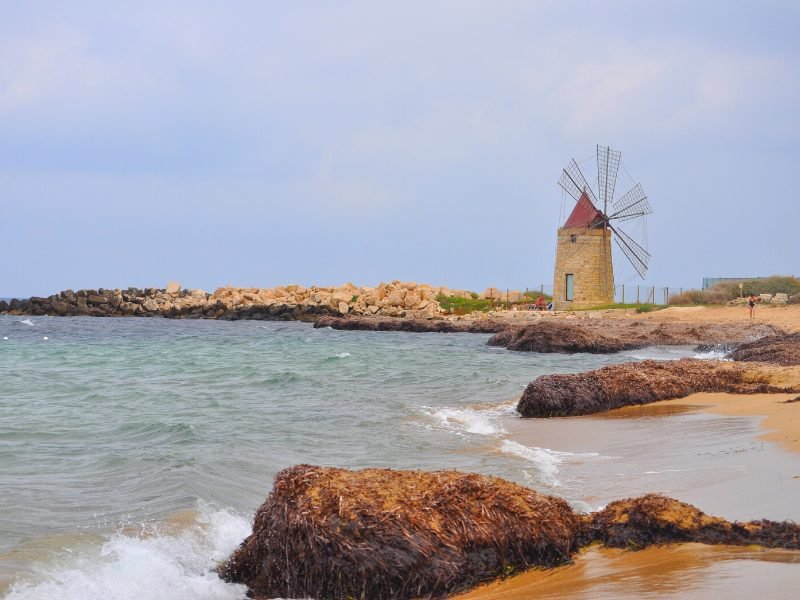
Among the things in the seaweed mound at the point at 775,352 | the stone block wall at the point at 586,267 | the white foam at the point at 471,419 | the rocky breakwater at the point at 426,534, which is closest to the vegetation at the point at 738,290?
the stone block wall at the point at 586,267

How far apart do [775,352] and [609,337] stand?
12142 mm

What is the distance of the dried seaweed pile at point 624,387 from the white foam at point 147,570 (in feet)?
24.9

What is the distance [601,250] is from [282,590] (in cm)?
4983

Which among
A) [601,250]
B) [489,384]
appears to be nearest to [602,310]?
[601,250]

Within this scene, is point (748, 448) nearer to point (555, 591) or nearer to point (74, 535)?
point (555, 591)

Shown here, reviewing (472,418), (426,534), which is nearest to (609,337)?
(472,418)

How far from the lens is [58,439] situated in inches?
488

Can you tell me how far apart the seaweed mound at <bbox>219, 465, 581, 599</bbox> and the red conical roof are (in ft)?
163

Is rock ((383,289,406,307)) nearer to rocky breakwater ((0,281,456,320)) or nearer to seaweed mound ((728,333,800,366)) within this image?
rocky breakwater ((0,281,456,320))

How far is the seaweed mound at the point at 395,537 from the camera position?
541 centimetres

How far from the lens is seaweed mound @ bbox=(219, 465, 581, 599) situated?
17.8 ft

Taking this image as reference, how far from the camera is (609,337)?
3222cm

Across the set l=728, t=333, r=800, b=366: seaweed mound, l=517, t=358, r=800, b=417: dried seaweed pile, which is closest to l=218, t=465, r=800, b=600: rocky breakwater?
l=517, t=358, r=800, b=417: dried seaweed pile

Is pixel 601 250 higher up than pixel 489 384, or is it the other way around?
pixel 601 250
